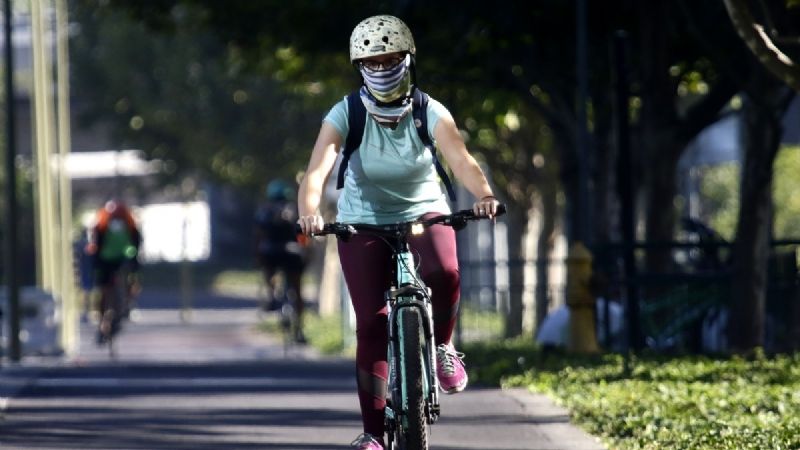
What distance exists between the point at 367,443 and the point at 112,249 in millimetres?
15132

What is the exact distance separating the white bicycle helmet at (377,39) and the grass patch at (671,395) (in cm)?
246

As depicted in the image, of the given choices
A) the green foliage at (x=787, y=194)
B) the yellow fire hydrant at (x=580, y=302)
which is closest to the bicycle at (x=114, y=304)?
the yellow fire hydrant at (x=580, y=302)

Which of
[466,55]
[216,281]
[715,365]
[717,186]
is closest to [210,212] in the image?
[216,281]

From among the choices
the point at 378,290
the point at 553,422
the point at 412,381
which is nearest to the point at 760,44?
the point at 553,422

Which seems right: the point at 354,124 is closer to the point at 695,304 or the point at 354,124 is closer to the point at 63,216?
the point at 695,304

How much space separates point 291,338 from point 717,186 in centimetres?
2195

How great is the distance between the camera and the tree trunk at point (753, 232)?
16.2 metres

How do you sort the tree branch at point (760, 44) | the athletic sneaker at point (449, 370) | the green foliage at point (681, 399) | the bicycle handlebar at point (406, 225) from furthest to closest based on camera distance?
the tree branch at point (760, 44) < the green foliage at point (681, 399) < the athletic sneaker at point (449, 370) < the bicycle handlebar at point (406, 225)

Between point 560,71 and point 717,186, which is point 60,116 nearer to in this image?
point 560,71

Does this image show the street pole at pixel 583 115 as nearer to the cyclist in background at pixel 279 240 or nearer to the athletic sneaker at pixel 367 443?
the cyclist in background at pixel 279 240

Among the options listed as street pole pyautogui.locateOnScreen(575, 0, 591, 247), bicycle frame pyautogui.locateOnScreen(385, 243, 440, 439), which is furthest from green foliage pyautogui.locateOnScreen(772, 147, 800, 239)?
bicycle frame pyautogui.locateOnScreen(385, 243, 440, 439)

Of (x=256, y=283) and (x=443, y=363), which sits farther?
(x=256, y=283)

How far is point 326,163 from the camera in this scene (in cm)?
854

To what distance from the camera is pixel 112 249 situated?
2342 cm
